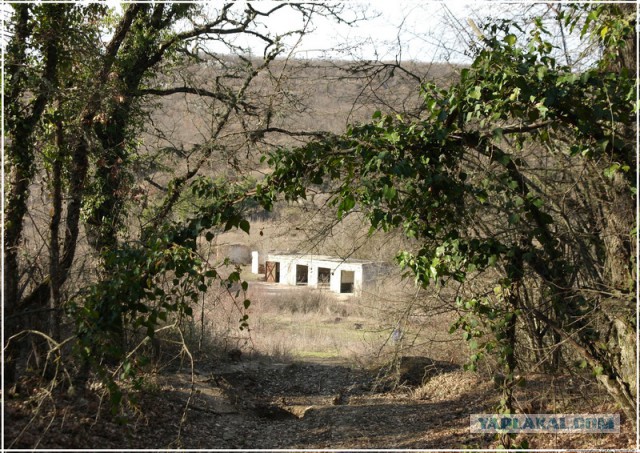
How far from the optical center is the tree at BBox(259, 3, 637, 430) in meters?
4.25

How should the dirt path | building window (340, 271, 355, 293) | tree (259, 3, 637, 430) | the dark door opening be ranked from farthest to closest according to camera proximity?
1. the dark door opening
2. building window (340, 271, 355, 293)
3. the dirt path
4. tree (259, 3, 637, 430)

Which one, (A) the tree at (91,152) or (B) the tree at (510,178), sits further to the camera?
(A) the tree at (91,152)

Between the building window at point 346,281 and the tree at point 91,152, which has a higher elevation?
the tree at point 91,152

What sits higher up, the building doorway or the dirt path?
the building doorway

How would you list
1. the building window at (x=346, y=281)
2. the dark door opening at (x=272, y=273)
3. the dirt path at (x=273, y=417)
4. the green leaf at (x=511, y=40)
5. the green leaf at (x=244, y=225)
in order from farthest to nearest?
the dark door opening at (x=272, y=273)
the building window at (x=346, y=281)
the dirt path at (x=273, y=417)
the green leaf at (x=244, y=225)
the green leaf at (x=511, y=40)

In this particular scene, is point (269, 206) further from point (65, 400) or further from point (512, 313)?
point (65, 400)

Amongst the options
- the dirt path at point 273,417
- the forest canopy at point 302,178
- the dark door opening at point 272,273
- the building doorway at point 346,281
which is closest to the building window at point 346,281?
the building doorway at point 346,281

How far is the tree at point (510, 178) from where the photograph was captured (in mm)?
4250

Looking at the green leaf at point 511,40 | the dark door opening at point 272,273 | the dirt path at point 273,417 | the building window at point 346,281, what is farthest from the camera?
the dark door opening at point 272,273

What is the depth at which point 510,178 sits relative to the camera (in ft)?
15.9

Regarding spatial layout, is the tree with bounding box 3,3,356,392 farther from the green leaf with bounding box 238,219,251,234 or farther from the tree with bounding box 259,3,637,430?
the tree with bounding box 259,3,637,430

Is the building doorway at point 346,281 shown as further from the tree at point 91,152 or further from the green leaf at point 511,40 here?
the green leaf at point 511,40

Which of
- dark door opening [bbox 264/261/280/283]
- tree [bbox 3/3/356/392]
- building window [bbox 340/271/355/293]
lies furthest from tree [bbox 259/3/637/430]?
dark door opening [bbox 264/261/280/283]

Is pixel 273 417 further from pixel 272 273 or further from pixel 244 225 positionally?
pixel 272 273
